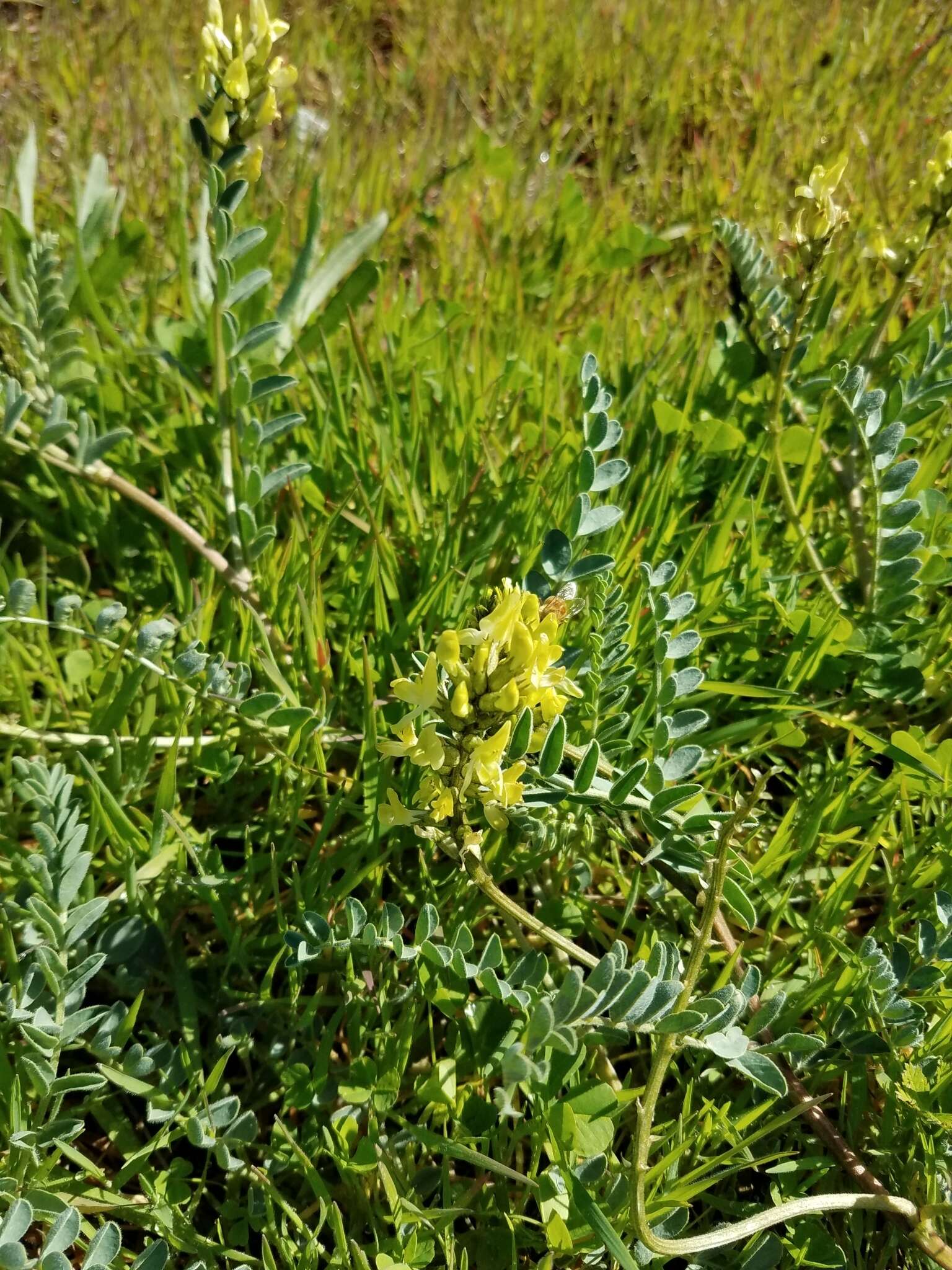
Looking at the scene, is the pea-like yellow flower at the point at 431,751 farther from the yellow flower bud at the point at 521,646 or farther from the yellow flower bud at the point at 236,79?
the yellow flower bud at the point at 236,79

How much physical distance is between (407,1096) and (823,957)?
67 cm

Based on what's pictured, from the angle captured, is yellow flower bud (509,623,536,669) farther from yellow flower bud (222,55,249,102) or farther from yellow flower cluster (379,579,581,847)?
yellow flower bud (222,55,249,102)

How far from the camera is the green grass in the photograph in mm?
1404

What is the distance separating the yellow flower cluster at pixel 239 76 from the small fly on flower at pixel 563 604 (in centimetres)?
87

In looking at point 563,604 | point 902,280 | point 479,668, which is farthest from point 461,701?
point 902,280

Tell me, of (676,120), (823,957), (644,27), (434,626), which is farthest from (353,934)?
(644,27)

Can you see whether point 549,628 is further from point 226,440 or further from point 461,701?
point 226,440

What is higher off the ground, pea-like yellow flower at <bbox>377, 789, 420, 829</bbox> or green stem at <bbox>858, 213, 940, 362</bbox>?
green stem at <bbox>858, 213, 940, 362</bbox>

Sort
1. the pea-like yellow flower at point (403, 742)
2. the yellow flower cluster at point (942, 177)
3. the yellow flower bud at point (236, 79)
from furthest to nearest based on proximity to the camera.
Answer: the yellow flower cluster at point (942, 177)
the yellow flower bud at point (236, 79)
the pea-like yellow flower at point (403, 742)

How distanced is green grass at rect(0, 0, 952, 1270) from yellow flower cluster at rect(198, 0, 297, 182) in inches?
18.1

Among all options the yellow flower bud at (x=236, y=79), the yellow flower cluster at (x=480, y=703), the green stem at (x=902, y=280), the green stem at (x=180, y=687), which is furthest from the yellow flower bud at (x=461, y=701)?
the green stem at (x=902, y=280)

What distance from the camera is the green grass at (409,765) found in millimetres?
1404

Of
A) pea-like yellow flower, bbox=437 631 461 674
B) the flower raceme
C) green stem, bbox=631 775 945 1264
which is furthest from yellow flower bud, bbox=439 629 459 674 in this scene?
the flower raceme

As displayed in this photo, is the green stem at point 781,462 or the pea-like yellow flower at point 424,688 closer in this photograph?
the pea-like yellow flower at point 424,688
